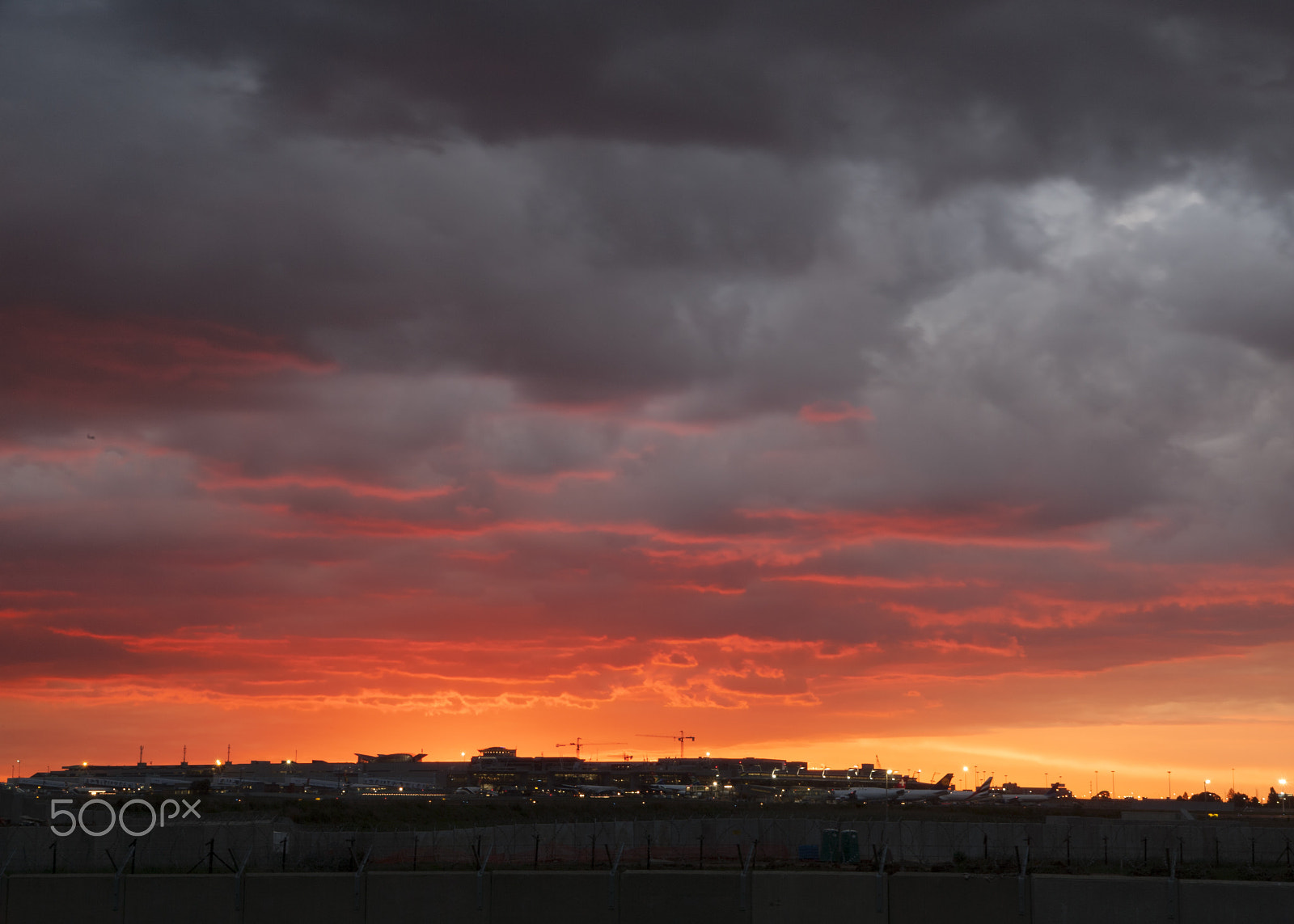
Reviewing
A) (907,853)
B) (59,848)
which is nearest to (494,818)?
(907,853)

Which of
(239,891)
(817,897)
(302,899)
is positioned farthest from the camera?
(817,897)

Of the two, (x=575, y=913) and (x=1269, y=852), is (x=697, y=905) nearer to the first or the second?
(x=575, y=913)

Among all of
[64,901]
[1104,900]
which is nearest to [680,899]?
[1104,900]

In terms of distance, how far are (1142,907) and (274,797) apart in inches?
4065

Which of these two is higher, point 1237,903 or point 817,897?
point 1237,903

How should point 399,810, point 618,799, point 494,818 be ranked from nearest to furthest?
point 494,818, point 399,810, point 618,799

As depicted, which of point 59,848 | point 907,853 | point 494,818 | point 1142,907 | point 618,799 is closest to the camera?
point 1142,907

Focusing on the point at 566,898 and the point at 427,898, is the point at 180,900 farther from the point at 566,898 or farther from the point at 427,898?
the point at 566,898

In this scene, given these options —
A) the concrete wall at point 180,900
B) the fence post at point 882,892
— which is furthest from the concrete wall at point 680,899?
the concrete wall at point 180,900

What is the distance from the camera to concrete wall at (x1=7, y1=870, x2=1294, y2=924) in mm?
45125

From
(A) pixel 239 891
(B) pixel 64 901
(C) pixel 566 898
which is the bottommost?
(B) pixel 64 901

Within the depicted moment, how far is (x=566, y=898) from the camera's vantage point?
151 feet

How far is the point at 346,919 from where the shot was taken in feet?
149

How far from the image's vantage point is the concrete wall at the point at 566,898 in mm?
45125
